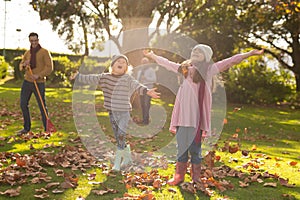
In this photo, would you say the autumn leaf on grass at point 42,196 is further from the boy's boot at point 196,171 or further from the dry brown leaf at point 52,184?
the boy's boot at point 196,171

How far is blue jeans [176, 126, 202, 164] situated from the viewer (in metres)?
5.60

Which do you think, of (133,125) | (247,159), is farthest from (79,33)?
(247,159)

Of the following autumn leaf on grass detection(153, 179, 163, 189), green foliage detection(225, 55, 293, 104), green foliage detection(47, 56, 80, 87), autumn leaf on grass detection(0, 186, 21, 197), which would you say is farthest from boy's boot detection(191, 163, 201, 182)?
green foliage detection(47, 56, 80, 87)

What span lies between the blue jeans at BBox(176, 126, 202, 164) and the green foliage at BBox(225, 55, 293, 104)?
19.1 m

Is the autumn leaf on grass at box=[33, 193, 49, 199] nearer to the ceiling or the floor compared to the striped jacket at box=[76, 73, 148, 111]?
nearer to the floor

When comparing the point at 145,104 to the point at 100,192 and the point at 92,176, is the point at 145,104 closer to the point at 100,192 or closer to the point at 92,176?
the point at 92,176

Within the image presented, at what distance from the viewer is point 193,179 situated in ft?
18.9

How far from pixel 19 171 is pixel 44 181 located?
25.4 inches

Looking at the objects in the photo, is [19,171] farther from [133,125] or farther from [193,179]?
[133,125]

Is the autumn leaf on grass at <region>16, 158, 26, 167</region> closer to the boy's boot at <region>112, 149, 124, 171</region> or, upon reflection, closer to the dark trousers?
the boy's boot at <region>112, 149, 124, 171</region>

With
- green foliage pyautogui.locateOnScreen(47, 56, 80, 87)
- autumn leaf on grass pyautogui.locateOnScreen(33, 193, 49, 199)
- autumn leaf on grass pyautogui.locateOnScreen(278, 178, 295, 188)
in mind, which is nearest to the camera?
autumn leaf on grass pyautogui.locateOnScreen(33, 193, 49, 199)

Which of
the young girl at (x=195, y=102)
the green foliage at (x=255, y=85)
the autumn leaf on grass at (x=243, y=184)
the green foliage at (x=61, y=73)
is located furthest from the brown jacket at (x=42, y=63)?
the green foliage at (x=61, y=73)

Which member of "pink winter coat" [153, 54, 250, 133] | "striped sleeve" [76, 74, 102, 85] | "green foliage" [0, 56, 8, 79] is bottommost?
"pink winter coat" [153, 54, 250, 133]

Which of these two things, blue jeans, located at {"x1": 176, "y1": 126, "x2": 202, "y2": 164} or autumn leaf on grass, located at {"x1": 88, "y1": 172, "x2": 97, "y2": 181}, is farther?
autumn leaf on grass, located at {"x1": 88, "y1": 172, "x2": 97, "y2": 181}
